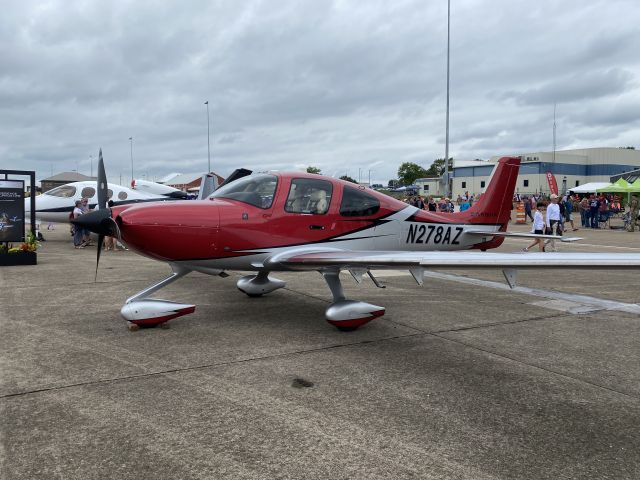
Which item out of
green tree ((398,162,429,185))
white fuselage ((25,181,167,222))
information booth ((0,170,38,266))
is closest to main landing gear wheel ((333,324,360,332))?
information booth ((0,170,38,266))

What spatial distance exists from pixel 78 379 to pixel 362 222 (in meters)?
4.08

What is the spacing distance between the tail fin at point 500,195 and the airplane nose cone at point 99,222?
6.05 m

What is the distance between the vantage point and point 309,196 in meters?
6.46

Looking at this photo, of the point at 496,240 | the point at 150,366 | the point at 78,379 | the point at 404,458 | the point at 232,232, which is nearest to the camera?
the point at 404,458

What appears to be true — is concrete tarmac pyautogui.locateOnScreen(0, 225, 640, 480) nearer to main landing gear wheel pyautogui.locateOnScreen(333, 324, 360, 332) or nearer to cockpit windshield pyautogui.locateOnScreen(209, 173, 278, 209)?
main landing gear wheel pyautogui.locateOnScreen(333, 324, 360, 332)

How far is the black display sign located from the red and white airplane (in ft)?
21.4

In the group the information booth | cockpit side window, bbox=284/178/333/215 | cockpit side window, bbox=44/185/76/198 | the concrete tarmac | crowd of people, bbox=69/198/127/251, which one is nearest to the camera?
the concrete tarmac

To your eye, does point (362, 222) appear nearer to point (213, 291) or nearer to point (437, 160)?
point (213, 291)

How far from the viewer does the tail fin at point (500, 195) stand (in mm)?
8981

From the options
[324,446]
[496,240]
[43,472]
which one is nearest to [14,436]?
[43,472]

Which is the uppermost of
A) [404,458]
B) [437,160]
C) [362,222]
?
[437,160]

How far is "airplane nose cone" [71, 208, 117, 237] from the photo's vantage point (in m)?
5.44

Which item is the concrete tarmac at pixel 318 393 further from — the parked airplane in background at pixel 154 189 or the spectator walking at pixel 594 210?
the spectator walking at pixel 594 210

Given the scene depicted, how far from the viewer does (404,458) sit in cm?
294
